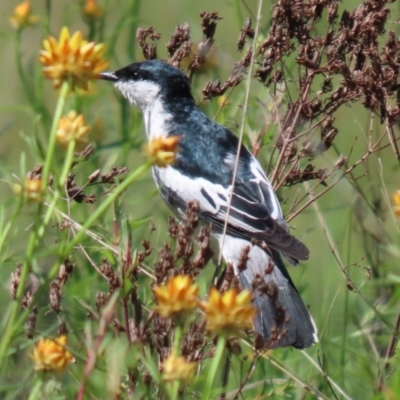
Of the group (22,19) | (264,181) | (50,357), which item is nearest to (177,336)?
(50,357)

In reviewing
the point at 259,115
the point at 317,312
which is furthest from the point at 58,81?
the point at 317,312

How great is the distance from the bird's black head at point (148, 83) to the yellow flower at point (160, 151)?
8.71 ft

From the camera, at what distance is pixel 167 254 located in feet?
8.57

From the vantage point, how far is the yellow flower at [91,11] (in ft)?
15.5

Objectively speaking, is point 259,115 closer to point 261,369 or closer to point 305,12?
point 305,12

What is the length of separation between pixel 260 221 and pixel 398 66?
105 cm

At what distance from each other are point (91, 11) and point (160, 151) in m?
2.74

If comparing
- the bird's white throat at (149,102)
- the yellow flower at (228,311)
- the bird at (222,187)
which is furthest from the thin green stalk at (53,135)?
the bird's white throat at (149,102)

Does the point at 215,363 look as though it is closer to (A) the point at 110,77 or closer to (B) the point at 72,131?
(B) the point at 72,131

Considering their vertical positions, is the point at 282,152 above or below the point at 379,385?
above

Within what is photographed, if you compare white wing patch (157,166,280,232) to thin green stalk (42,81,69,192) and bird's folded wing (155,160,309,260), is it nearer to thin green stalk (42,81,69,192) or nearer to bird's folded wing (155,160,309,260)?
bird's folded wing (155,160,309,260)

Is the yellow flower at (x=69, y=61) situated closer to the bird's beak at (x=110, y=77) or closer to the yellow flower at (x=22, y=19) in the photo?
the yellow flower at (x=22, y=19)

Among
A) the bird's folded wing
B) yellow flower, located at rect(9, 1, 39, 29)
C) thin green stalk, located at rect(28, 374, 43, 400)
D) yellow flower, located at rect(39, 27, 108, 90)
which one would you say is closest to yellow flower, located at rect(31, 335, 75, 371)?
thin green stalk, located at rect(28, 374, 43, 400)

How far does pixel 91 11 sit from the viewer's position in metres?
4.74
